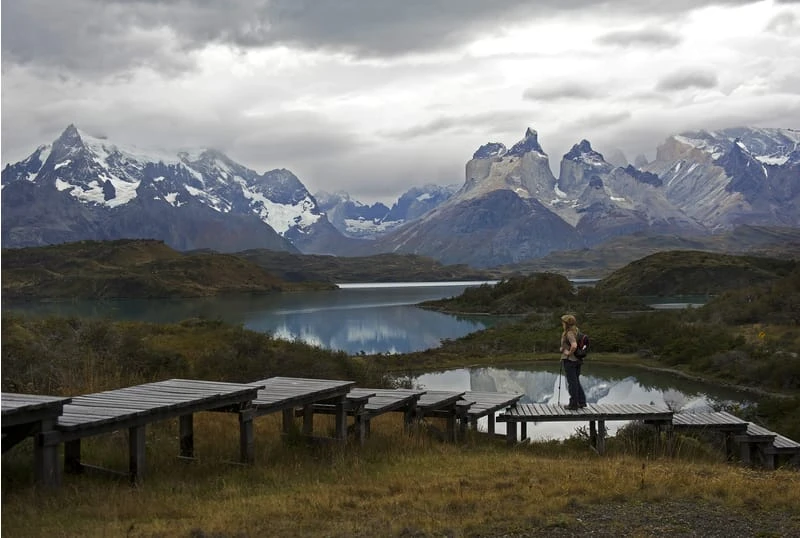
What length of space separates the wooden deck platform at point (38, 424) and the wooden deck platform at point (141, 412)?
10cm

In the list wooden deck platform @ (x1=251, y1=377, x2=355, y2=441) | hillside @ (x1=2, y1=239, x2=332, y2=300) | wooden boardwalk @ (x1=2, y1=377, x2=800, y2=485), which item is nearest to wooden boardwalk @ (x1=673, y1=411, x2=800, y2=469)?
wooden boardwalk @ (x1=2, y1=377, x2=800, y2=485)

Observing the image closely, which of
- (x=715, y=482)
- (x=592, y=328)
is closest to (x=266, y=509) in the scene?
(x=715, y=482)

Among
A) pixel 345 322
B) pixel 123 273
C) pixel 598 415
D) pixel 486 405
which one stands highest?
pixel 123 273

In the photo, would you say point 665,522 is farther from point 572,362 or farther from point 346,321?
point 346,321

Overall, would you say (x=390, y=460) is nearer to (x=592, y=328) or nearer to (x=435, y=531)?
(x=435, y=531)

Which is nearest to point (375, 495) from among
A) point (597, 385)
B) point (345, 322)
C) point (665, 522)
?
point (665, 522)

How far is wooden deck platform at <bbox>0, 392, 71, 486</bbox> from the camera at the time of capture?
697cm

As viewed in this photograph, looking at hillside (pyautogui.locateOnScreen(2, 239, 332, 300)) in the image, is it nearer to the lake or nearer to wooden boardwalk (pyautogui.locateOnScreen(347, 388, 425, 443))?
the lake

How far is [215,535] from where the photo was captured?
6.45m

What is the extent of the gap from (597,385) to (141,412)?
125ft

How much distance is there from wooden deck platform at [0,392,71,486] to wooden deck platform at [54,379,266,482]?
10 centimetres

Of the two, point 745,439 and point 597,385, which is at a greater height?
point 745,439

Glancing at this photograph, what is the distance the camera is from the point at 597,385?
142 feet

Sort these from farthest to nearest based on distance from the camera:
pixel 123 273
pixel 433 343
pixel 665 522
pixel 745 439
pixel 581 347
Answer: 1. pixel 123 273
2. pixel 433 343
3. pixel 745 439
4. pixel 581 347
5. pixel 665 522
